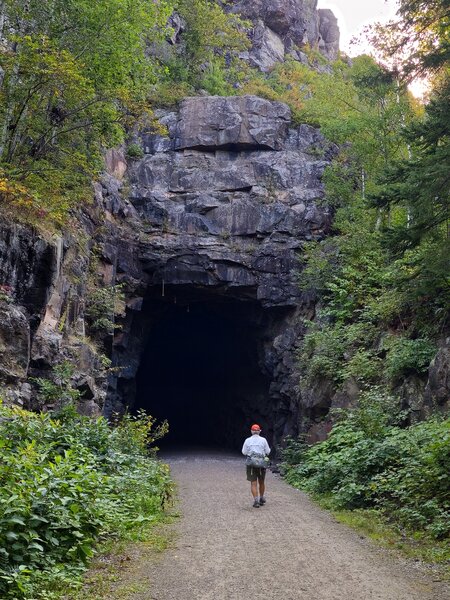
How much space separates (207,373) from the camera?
34.7 m

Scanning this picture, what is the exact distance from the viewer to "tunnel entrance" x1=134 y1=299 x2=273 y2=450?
90.4 feet

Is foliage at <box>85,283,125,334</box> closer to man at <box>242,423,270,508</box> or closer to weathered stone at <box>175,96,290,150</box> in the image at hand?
man at <box>242,423,270,508</box>

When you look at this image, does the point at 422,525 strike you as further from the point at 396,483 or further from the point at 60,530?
the point at 60,530

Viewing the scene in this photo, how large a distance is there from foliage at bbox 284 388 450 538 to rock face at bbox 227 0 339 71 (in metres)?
31.5

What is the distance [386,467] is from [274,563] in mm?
4798

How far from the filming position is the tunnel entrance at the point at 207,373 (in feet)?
90.4

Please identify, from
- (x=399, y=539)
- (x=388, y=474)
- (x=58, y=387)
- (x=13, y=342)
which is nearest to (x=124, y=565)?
(x=399, y=539)

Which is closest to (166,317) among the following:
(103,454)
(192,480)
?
(192,480)

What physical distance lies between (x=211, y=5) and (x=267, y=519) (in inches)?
1313

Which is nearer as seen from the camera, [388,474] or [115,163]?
[388,474]

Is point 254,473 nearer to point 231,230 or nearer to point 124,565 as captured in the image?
point 124,565

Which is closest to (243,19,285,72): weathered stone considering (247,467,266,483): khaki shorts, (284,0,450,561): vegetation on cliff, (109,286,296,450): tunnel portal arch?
(284,0,450,561): vegetation on cliff

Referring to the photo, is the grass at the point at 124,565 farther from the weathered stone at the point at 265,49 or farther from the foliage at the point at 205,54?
the weathered stone at the point at 265,49

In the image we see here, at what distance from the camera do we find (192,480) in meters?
14.4
